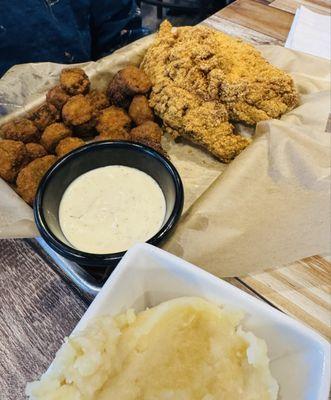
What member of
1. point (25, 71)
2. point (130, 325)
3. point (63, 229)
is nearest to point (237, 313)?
point (130, 325)

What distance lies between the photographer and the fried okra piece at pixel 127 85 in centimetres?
202

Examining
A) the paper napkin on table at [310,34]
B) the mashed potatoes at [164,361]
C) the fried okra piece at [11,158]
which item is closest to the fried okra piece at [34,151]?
the fried okra piece at [11,158]

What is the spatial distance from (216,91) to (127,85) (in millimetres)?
435

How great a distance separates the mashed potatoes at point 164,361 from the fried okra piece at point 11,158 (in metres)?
1.05

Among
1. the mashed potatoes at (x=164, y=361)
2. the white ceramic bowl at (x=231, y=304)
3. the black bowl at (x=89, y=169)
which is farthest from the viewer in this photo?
the black bowl at (x=89, y=169)

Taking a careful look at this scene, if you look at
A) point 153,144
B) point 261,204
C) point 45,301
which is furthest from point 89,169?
point 261,204

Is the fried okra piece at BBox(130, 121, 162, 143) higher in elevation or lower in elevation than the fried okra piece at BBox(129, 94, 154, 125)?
lower

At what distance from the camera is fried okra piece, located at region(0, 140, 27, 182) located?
174cm

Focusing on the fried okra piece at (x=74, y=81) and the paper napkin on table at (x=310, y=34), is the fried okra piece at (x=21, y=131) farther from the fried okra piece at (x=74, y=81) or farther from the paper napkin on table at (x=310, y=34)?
the paper napkin on table at (x=310, y=34)

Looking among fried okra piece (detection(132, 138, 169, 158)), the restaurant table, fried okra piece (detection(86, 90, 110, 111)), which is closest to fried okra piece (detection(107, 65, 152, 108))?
fried okra piece (detection(86, 90, 110, 111))

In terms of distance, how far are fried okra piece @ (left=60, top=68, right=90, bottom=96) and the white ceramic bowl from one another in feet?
3.98

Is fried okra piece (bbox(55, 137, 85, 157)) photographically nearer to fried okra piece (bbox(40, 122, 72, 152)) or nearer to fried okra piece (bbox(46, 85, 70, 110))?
fried okra piece (bbox(40, 122, 72, 152))

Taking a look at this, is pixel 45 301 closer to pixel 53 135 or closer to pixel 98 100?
pixel 53 135

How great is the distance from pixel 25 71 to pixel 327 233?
158 centimetres
